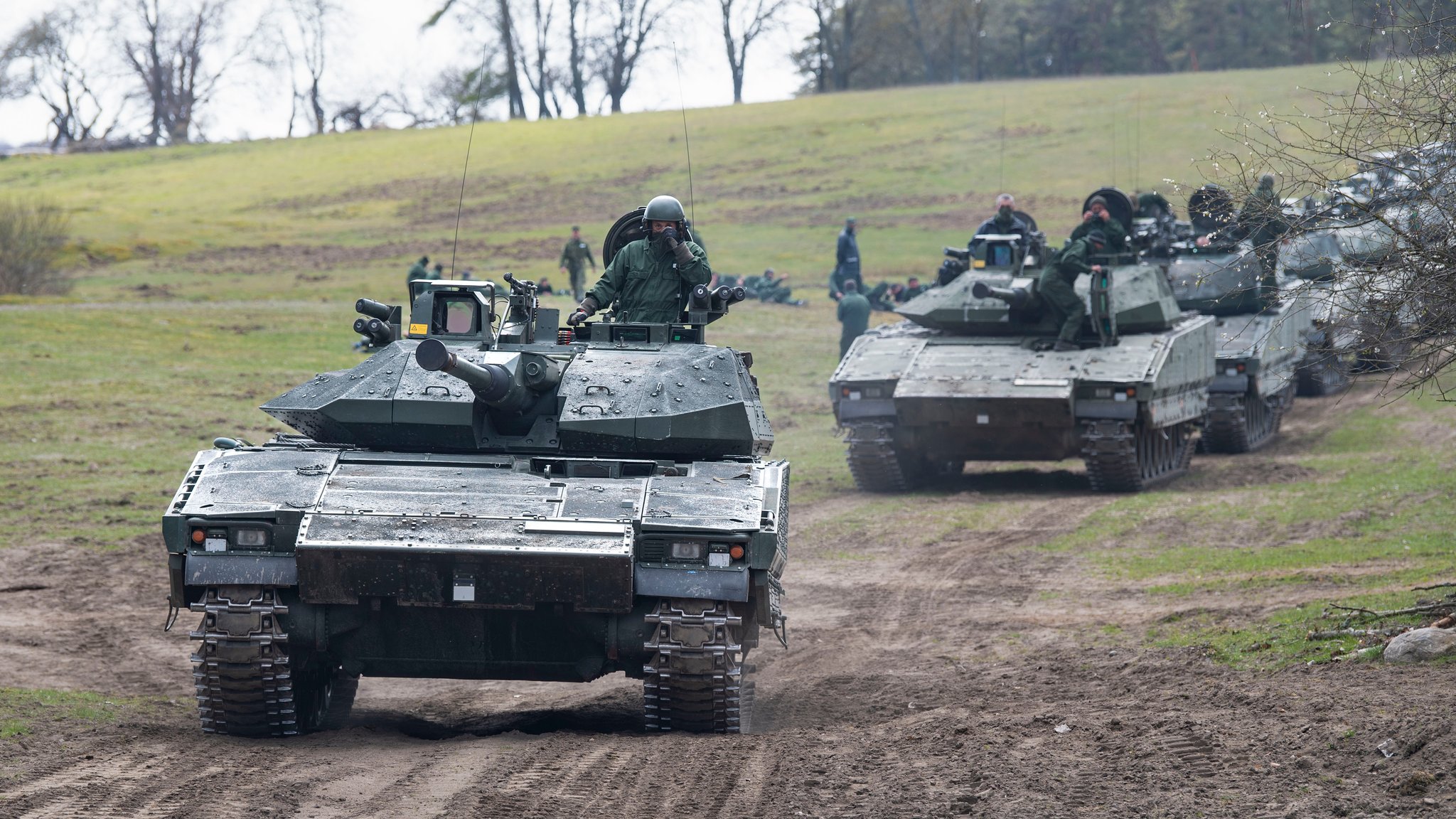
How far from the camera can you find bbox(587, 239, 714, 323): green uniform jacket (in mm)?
11801

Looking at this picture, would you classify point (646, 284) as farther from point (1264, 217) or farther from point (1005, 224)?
point (1005, 224)

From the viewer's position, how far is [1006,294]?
18719mm

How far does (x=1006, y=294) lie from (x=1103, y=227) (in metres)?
2.10

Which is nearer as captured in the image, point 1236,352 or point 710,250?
point 1236,352

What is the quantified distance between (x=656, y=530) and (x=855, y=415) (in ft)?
33.9

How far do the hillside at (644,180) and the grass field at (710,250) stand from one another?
0.59 feet

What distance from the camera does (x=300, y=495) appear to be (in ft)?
29.5

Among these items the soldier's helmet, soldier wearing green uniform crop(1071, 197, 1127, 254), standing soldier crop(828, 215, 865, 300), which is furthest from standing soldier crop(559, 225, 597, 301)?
the soldier's helmet

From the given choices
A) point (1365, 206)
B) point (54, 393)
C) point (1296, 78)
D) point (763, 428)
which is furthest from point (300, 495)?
point (1296, 78)

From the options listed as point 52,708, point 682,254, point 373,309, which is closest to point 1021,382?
point 682,254

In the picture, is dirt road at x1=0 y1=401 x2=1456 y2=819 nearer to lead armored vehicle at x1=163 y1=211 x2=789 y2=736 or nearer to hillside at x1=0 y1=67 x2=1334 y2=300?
lead armored vehicle at x1=163 y1=211 x2=789 y2=736

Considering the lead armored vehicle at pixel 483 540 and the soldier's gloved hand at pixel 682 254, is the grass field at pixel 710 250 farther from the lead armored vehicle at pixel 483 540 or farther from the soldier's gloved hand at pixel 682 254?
the soldier's gloved hand at pixel 682 254

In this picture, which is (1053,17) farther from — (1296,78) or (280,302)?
(280,302)

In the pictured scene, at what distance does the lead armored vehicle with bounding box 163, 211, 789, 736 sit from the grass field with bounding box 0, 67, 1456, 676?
11.4 feet
